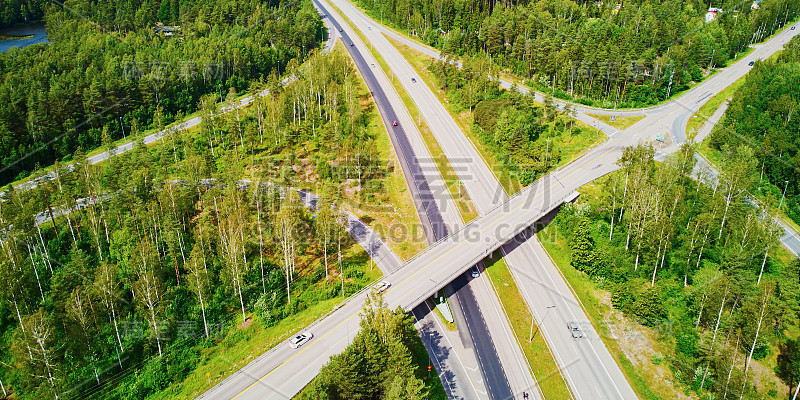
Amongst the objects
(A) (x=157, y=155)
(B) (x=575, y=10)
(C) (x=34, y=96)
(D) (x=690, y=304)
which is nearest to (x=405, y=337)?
(D) (x=690, y=304)

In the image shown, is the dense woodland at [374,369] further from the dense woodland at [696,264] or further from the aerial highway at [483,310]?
the dense woodland at [696,264]

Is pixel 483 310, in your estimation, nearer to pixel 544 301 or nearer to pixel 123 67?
pixel 544 301

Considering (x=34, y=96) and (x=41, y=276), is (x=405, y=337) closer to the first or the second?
(x=41, y=276)

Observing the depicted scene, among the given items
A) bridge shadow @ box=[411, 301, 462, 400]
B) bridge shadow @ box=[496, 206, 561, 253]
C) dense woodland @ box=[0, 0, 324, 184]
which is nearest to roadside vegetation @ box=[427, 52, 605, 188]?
bridge shadow @ box=[496, 206, 561, 253]

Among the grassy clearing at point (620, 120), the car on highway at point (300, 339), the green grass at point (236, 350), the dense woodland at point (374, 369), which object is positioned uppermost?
the grassy clearing at point (620, 120)

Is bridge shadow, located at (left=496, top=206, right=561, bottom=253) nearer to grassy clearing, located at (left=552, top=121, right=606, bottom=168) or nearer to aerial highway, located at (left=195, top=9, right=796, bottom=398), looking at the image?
aerial highway, located at (left=195, top=9, right=796, bottom=398)

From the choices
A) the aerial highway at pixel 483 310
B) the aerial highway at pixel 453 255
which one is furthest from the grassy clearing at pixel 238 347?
the aerial highway at pixel 483 310
